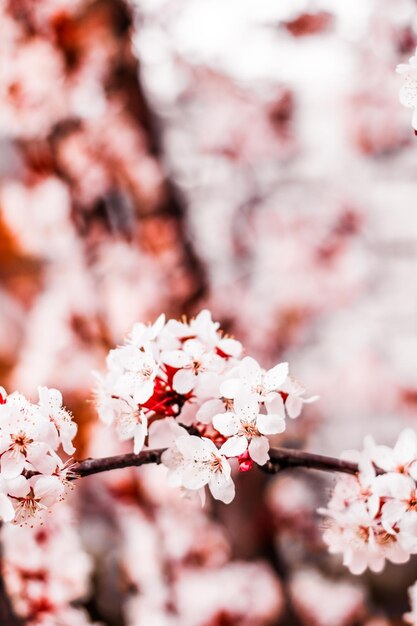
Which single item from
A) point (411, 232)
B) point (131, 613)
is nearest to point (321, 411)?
point (131, 613)

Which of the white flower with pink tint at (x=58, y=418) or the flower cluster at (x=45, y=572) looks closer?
the white flower with pink tint at (x=58, y=418)

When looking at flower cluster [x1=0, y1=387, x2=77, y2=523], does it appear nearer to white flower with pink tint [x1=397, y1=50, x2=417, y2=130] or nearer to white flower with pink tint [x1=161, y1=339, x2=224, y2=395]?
white flower with pink tint [x1=161, y1=339, x2=224, y2=395]

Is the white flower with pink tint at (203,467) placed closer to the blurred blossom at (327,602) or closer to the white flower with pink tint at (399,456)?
the white flower with pink tint at (399,456)

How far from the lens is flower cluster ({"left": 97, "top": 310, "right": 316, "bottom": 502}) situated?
2.65 ft

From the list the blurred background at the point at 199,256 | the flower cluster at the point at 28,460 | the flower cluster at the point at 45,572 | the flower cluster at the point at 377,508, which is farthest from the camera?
the blurred background at the point at 199,256

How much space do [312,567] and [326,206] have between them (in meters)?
2.28

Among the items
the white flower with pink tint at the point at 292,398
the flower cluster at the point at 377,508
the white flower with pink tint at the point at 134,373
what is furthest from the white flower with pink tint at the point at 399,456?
the white flower with pink tint at the point at 134,373

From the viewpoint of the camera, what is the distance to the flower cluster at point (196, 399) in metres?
0.81

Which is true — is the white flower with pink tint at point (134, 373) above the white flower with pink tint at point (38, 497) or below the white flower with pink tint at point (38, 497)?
above

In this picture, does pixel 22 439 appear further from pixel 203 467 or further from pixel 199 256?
pixel 199 256

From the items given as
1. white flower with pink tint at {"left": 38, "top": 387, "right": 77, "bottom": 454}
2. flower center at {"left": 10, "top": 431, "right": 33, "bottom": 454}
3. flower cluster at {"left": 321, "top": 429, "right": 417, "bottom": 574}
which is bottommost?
flower cluster at {"left": 321, "top": 429, "right": 417, "bottom": 574}

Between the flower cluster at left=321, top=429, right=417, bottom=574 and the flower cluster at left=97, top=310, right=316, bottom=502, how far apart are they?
0.14 metres

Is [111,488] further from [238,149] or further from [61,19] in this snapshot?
[238,149]

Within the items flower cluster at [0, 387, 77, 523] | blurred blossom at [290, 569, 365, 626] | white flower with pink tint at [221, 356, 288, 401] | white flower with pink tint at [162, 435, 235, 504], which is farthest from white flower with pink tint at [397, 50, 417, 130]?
blurred blossom at [290, 569, 365, 626]
